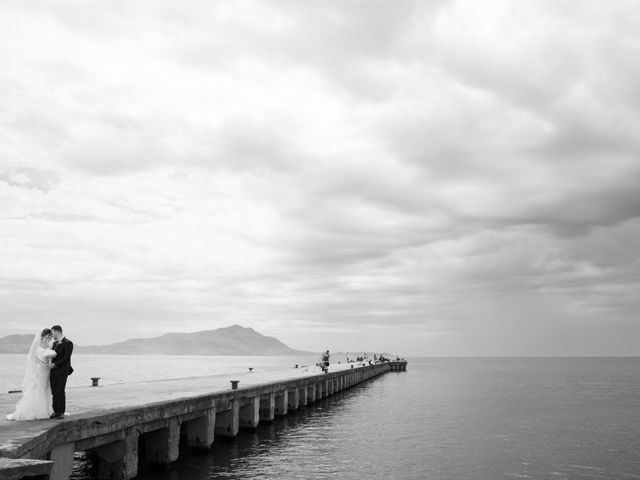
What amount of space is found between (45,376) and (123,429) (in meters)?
4.03

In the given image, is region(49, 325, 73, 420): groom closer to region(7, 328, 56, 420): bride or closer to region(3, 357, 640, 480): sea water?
region(7, 328, 56, 420): bride

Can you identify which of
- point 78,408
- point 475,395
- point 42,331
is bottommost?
point 475,395

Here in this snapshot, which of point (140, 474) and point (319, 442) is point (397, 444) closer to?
point (319, 442)

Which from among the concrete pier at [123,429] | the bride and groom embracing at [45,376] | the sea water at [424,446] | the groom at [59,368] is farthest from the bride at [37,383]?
the sea water at [424,446]

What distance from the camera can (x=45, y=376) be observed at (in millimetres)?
15438

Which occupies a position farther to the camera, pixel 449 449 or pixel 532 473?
pixel 449 449

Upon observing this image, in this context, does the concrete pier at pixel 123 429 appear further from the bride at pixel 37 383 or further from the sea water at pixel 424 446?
the sea water at pixel 424 446

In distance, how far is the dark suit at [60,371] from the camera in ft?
50.8

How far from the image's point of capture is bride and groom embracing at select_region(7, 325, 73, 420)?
1530cm

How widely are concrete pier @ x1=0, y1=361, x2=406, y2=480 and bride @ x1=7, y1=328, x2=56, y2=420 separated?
0.44 metres

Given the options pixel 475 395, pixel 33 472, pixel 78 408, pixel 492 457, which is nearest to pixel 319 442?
pixel 492 457

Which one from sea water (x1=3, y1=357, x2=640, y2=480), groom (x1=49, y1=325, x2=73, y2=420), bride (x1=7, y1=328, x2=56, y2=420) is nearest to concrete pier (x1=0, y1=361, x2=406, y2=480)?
bride (x1=7, y1=328, x2=56, y2=420)

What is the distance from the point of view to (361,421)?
4266 cm

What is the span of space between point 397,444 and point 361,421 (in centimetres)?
1028
